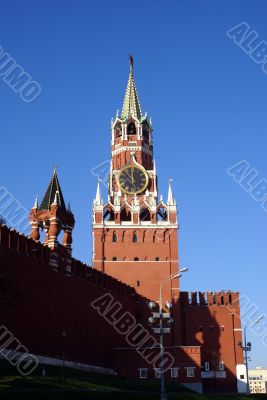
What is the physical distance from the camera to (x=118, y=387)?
39812mm

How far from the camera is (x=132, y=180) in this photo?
68.8 m

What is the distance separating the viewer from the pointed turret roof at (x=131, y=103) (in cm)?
7388

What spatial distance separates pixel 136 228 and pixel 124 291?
814cm

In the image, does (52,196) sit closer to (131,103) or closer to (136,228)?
(136,228)

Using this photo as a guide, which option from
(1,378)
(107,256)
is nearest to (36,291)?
(1,378)

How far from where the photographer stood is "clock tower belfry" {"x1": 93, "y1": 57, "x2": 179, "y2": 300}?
63250 mm

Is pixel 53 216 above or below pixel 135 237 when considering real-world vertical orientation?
below

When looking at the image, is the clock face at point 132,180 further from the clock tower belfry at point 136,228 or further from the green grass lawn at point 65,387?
the green grass lawn at point 65,387

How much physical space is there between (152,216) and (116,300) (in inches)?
495

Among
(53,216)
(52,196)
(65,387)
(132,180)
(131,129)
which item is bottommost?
(65,387)

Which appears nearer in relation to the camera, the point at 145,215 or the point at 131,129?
the point at 145,215

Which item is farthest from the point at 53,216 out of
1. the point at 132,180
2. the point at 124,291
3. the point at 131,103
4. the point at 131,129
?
the point at 131,103

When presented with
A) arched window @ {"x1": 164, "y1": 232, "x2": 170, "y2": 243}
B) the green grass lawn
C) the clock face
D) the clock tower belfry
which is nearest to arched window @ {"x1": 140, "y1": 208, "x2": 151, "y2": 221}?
the clock tower belfry

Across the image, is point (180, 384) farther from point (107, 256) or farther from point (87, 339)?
point (107, 256)
